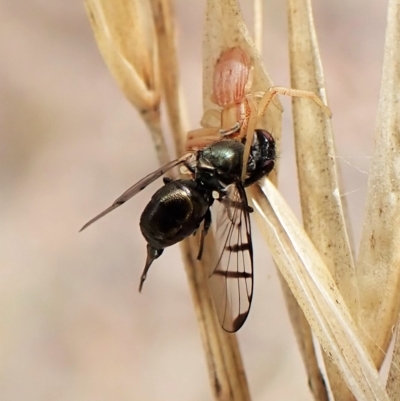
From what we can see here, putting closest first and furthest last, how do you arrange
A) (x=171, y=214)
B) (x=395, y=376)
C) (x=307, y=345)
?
1. (x=395, y=376)
2. (x=307, y=345)
3. (x=171, y=214)

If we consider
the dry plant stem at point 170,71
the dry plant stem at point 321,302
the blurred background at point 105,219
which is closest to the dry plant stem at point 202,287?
the dry plant stem at point 170,71

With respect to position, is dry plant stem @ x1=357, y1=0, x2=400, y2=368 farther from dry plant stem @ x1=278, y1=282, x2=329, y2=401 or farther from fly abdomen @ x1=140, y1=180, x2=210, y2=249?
fly abdomen @ x1=140, y1=180, x2=210, y2=249

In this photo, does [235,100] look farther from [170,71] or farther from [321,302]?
[321,302]

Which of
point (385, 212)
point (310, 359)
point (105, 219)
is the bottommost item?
point (105, 219)

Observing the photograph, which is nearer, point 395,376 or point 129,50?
point 395,376

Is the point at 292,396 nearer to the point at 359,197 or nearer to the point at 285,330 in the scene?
the point at 285,330

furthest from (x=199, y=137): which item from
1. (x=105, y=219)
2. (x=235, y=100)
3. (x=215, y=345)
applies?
(x=105, y=219)

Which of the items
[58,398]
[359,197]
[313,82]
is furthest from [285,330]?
[313,82]
